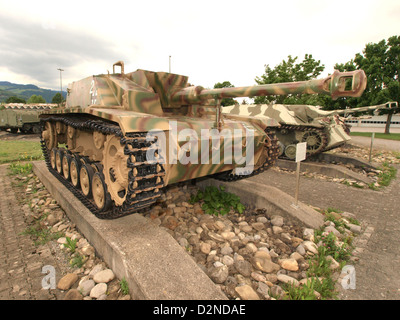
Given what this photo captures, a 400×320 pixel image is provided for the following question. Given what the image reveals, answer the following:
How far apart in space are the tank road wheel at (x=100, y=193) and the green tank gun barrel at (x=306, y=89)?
2.10m

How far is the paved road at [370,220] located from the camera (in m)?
2.96

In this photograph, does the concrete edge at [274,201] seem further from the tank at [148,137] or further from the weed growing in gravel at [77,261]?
the weed growing in gravel at [77,261]

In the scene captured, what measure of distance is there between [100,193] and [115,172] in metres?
0.74

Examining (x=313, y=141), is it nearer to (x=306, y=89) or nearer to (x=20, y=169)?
(x=306, y=89)

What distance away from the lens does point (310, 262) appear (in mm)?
3309

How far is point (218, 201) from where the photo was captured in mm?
5227

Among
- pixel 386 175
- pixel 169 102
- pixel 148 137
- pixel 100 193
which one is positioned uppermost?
pixel 169 102

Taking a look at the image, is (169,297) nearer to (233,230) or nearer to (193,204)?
(233,230)

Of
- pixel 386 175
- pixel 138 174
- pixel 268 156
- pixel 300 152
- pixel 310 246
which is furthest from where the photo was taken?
pixel 386 175

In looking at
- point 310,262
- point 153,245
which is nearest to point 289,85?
point 310,262

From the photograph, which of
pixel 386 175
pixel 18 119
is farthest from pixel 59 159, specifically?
pixel 18 119

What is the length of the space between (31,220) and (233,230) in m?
3.73

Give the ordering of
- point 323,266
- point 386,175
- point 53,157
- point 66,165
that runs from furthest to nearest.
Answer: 1. point 386,175
2. point 53,157
3. point 66,165
4. point 323,266

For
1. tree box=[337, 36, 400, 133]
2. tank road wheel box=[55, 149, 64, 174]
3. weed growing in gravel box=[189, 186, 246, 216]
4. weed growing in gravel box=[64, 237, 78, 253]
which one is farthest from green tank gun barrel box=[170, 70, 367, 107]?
tree box=[337, 36, 400, 133]
